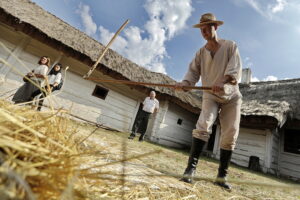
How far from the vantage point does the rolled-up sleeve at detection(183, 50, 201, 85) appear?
2857mm

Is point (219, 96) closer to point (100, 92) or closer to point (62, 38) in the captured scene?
point (62, 38)

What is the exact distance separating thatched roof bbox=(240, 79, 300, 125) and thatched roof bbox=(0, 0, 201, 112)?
300 cm

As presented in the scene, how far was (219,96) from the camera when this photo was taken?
2328mm

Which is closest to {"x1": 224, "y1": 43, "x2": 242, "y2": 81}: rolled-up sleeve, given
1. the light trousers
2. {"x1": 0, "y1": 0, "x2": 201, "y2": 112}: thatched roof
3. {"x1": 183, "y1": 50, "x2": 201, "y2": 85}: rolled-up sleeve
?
the light trousers

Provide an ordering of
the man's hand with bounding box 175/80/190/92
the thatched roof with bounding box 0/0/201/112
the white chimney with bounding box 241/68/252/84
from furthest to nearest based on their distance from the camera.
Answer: the white chimney with bounding box 241/68/252/84
the thatched roof with bounding box 0/0/201/112
the man's hand with bounding box 175/80/190/92

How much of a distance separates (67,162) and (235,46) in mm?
2598

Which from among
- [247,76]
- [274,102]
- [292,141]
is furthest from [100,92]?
[247,76]

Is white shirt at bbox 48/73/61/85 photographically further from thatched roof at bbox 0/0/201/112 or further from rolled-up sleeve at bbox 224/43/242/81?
rolled-up sleeve at bbox 224/43/242/81

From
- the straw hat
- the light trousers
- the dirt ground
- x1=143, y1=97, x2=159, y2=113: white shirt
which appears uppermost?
the straw hat

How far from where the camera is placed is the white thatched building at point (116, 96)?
23.4ft

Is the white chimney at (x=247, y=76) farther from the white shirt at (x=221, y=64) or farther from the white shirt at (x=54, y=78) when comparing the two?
the white shirt at (x=54, y=78)

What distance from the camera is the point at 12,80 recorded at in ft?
23.4

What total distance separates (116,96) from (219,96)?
7.33 metres

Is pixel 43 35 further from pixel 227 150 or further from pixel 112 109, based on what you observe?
pixel 227 150
